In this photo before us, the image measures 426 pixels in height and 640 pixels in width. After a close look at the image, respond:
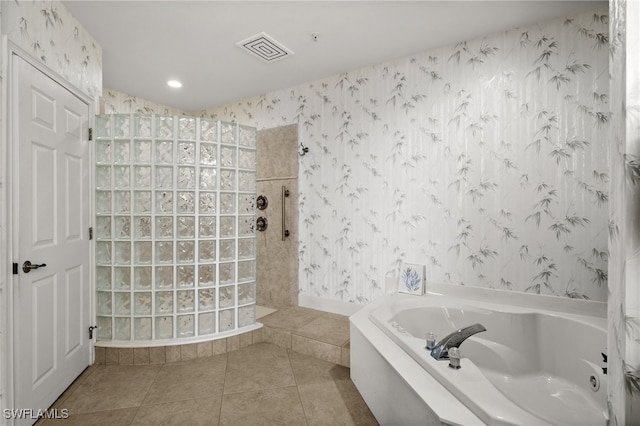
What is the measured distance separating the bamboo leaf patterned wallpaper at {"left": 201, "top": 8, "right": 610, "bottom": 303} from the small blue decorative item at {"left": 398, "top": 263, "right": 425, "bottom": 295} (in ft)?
0.28

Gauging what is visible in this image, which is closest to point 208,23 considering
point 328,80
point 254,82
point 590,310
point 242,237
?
point 254,82

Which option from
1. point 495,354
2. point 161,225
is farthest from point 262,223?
point 495,354

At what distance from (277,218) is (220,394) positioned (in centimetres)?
185

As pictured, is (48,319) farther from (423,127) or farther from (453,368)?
(423,127)

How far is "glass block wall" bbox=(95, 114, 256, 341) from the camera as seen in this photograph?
2385mm

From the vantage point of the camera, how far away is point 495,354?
200cm

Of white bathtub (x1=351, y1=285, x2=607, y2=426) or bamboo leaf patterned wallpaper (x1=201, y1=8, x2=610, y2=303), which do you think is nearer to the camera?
white bathtub (x1=351, y1=285, x2=607, y2=426)

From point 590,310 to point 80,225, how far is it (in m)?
3.53

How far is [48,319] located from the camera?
1815mm

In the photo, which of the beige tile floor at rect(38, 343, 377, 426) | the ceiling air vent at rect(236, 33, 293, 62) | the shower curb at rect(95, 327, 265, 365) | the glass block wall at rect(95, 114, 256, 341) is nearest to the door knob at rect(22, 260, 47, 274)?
the glass block wall at rect(95, 114, 256, 341)

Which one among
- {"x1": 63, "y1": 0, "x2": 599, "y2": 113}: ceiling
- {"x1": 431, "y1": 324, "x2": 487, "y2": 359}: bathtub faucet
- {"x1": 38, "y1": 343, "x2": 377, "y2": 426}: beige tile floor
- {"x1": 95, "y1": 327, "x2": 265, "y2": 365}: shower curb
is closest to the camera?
{"x1": 431, "y1": 324, "x2": 487, "y2": 359}: bathtub faucet

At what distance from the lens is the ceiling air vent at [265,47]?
2375 millimetres

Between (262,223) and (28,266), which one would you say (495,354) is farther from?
(28,266)

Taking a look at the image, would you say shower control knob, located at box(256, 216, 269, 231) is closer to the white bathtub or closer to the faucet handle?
the white bathtub
